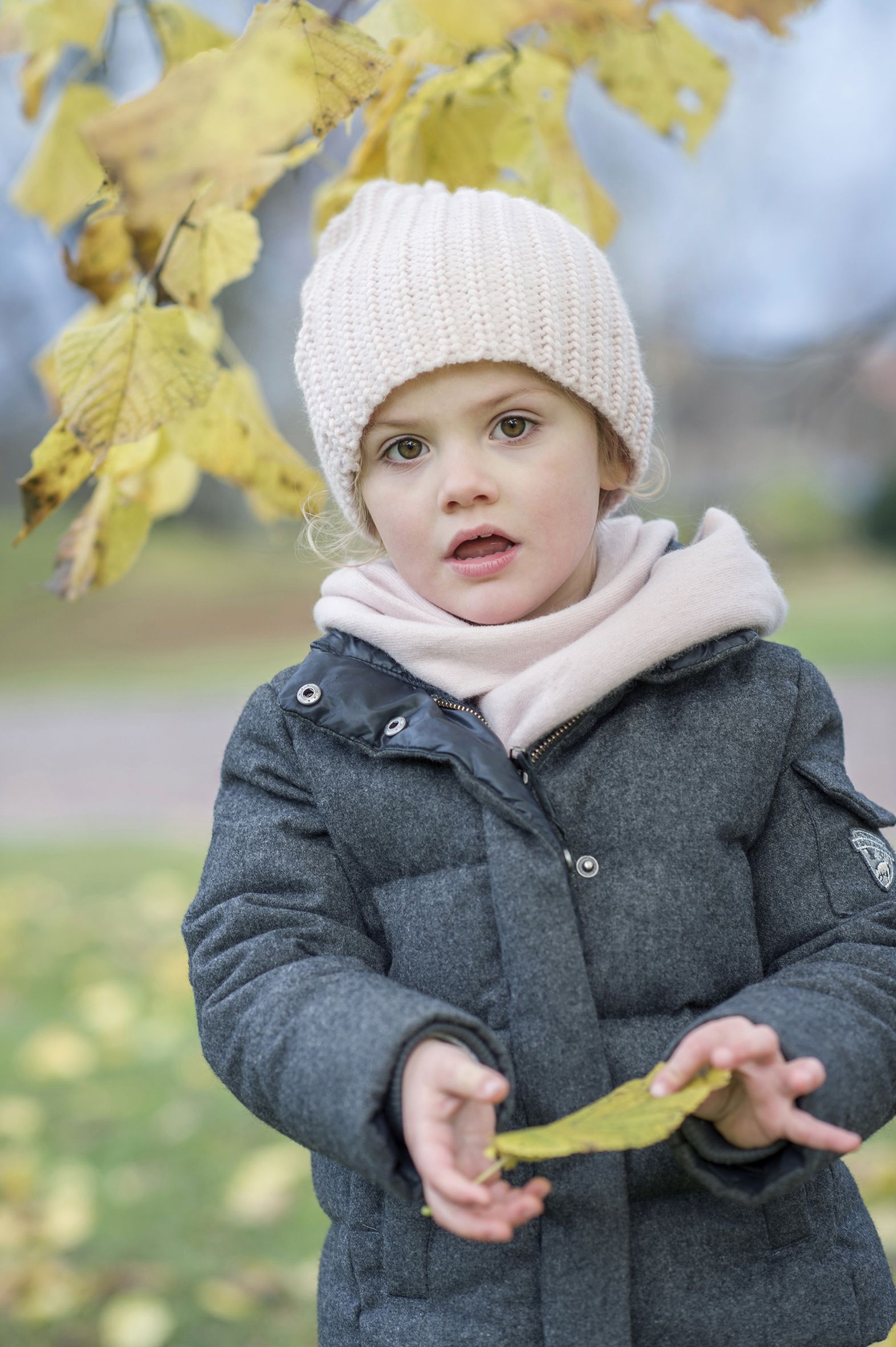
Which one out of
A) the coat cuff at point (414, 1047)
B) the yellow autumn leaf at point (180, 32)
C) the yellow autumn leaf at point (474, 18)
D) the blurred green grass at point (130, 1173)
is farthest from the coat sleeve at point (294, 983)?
the blurred green grass at point (130, 1173)

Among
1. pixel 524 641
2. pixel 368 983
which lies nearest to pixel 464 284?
pixel 524 641

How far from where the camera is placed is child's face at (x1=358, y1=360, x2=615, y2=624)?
1.15 metres

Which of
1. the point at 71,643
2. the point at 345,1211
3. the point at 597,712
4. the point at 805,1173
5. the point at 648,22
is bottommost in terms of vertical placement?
the point at 71,643

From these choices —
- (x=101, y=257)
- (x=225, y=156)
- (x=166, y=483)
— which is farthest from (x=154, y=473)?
(x=225, y=156)

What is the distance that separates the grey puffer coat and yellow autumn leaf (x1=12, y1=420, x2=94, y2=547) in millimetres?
278

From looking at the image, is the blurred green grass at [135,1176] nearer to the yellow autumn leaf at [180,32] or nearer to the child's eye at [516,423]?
the child's eye at [516,423]

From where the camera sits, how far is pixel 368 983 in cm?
100

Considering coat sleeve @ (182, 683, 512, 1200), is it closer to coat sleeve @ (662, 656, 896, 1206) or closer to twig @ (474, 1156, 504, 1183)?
twig @ (474, 1156, 504, 1183)

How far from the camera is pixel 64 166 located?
58.7 inches

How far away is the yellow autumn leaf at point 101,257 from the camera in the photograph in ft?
4.44

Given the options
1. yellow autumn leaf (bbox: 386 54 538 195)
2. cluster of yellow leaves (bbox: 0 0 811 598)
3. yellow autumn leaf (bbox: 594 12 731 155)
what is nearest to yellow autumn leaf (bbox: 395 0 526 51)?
cluster of yellow leaves (bbox: 0 0 811 598)

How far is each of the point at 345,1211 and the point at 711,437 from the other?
11.7 meters

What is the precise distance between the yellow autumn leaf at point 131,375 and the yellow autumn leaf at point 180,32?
39 centimetres

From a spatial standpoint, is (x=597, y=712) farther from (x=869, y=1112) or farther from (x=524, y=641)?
(x=869, y=1112)
